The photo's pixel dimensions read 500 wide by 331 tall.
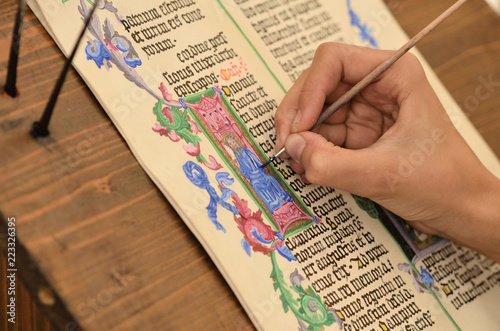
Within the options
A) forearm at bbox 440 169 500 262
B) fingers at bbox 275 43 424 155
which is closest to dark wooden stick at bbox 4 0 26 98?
fingers at bbox 275 43 424 155

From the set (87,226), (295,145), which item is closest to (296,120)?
(295,145)

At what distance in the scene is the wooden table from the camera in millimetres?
472

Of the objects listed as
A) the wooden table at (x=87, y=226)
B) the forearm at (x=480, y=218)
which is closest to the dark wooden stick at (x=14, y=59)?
the wooden table at (x=87, y=226)

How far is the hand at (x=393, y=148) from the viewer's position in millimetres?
572

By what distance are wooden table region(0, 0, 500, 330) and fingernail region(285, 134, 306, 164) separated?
16cm

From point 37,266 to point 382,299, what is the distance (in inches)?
16.2

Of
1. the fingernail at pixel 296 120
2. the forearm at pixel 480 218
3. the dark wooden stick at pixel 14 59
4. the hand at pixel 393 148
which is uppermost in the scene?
the dark wooden stick at pixel 14 59

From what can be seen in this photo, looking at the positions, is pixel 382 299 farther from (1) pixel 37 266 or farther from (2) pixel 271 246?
(1) pixel 37 266

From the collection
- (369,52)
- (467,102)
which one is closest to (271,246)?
(369,52)

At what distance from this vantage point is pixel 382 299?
0.61 meters

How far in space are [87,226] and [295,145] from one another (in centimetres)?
26

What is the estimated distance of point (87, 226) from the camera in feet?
1.64

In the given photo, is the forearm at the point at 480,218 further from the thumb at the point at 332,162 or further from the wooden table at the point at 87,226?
the wooden table at the point at 87,226

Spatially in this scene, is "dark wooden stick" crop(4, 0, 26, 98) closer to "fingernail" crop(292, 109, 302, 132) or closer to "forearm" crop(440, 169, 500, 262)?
"fingernail" crop(292, 109, 302, 132)
